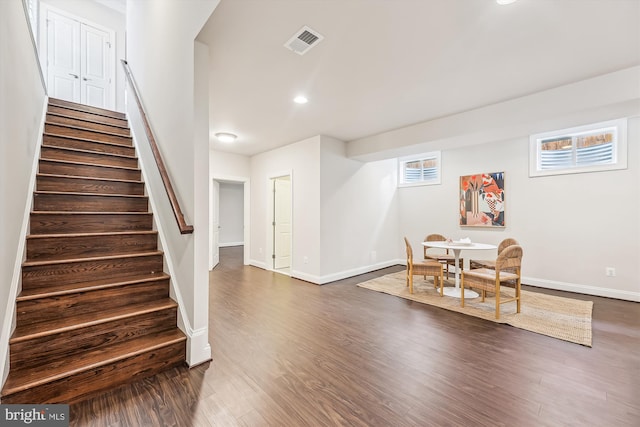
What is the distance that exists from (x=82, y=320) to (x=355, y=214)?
4.36m

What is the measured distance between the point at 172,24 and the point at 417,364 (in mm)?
3837

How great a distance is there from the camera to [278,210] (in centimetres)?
601

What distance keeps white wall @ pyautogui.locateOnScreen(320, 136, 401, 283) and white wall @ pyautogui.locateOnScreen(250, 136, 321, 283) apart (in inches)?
6.4

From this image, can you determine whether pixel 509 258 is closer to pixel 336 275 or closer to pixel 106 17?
pixel 336 275

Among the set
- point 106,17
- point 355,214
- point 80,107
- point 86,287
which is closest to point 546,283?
point 355,214

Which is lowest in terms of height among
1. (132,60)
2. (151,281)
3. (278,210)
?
(151,281)

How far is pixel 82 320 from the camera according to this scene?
194 cm

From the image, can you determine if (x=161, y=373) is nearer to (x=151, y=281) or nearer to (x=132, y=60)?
(x=151, y=281)

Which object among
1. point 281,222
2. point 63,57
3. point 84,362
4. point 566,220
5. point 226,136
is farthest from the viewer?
point 281,222

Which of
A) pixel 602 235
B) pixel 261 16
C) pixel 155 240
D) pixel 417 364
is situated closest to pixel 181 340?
pixel 155 240

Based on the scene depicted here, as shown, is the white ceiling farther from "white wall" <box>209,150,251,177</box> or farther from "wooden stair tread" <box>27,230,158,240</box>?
"white wall" <box>209,150,251,177</box>

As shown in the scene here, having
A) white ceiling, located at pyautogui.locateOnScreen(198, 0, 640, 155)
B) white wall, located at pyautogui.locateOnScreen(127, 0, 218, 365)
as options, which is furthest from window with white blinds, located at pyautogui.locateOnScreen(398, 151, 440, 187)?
white wall, located at pyautogui.locateOnScreen(127, 0, 218, 365)

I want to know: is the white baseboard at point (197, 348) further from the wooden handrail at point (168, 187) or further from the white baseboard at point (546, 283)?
the white baseboard at point (546, 283)

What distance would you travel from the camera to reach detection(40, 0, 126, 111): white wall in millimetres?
5109
